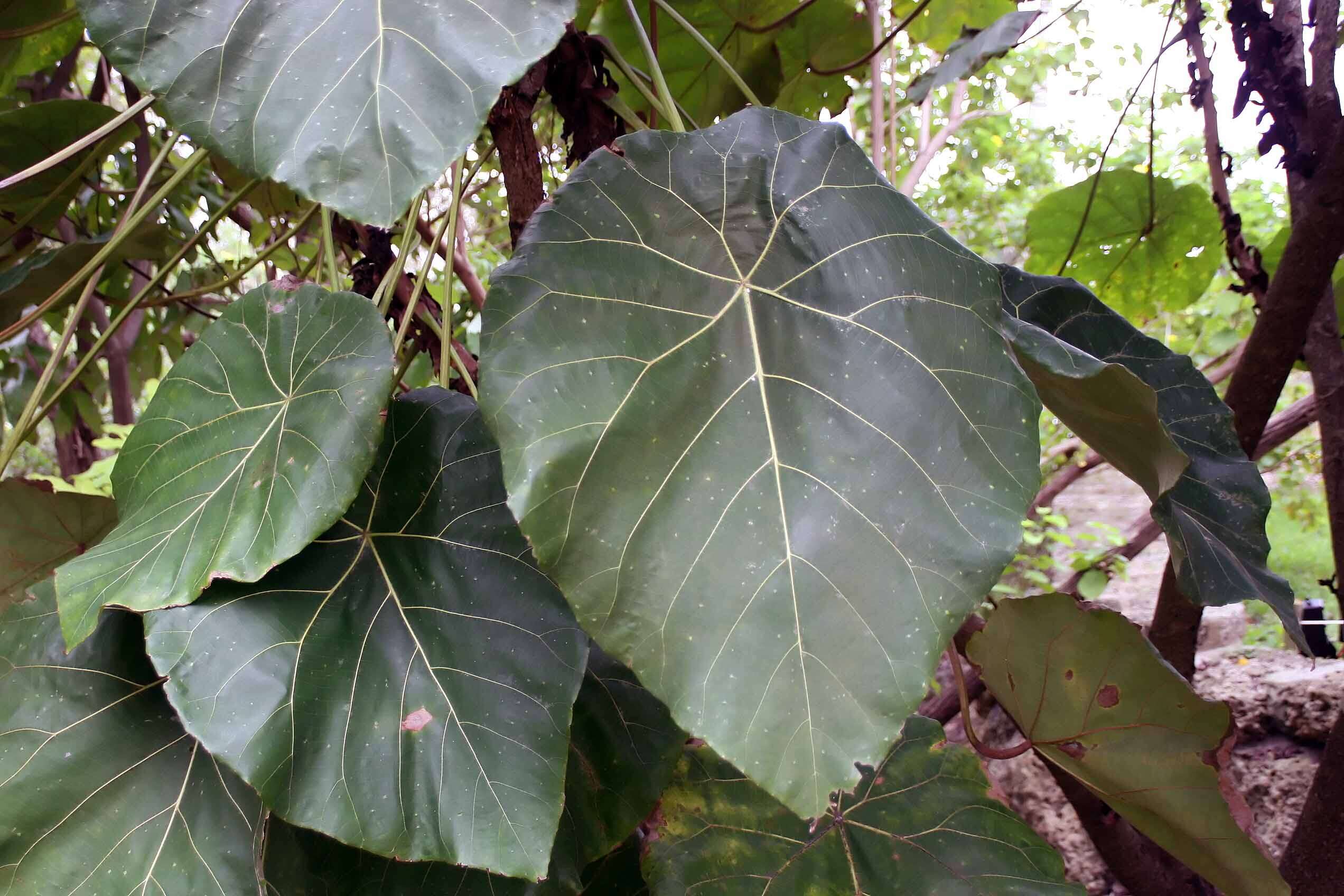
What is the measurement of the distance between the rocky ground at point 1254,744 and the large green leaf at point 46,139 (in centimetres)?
138

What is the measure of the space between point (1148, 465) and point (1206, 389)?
0.71ft

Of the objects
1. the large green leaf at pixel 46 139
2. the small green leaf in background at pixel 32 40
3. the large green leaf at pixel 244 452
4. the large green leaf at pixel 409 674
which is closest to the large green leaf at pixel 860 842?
the large green leaf at pixel 409 674

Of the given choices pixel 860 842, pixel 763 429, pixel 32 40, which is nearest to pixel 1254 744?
→ pixel 860 842

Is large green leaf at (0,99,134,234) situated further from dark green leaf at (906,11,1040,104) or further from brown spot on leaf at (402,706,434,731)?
dark green leaf at (906,11,1040,104)

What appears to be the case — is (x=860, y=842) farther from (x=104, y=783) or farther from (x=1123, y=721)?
(x=104, y=783)

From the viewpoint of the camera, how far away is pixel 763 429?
1.42 ft

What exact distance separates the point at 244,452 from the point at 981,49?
88 centimetres

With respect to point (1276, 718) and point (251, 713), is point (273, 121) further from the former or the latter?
point (1276, 718)

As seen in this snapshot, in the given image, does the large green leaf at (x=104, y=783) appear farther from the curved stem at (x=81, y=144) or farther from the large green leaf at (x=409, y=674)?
the curved stem at (x=81, y=144)

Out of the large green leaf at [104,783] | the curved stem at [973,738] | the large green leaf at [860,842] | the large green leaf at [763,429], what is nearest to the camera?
the large green leaf at [763,429]

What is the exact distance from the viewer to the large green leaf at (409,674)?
1.45ft

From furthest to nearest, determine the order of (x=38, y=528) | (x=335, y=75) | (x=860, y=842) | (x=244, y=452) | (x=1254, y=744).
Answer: (x=1254, y=744), (x=38, y=528), (x=860, y=842), (x=244, y=452), (x=335, y=75)

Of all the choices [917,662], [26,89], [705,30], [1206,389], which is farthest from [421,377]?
[917,662]

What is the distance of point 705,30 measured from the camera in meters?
1.09
